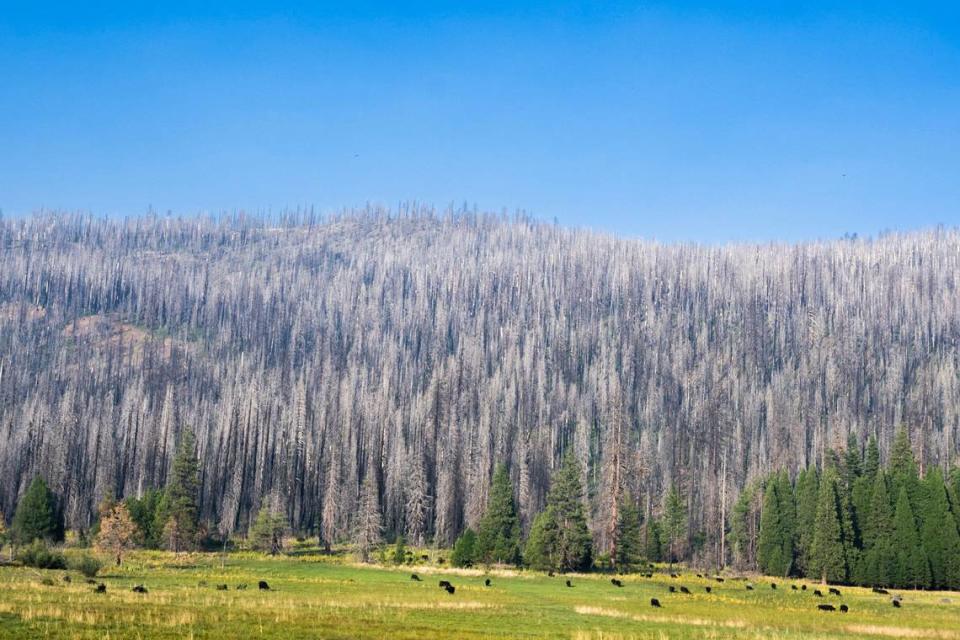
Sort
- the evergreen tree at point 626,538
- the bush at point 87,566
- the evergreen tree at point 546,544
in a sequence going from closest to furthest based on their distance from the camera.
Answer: the bush at point 87,566, the evergreen tree at point 546,544, the evergreen tree at point 626,538

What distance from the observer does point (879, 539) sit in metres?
80.7

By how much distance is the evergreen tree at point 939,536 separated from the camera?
7712 cm

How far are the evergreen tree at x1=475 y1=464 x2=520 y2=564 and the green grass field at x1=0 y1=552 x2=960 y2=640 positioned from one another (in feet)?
51.5

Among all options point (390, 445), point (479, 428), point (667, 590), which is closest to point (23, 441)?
point (390, 445)

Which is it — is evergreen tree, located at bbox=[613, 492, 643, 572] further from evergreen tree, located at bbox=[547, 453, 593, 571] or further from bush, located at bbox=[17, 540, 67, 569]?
bush, located at bbox=[17, 540, 67, 569]

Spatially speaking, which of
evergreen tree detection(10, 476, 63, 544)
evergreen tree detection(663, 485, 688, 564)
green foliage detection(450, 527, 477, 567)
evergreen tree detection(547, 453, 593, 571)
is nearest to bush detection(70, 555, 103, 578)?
green foliage detection(450, 527, 477, 567)

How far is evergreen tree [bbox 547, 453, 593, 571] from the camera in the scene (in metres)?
80.6

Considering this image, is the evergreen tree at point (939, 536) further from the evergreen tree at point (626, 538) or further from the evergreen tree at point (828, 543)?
the evergreen tree at point (626, 538)

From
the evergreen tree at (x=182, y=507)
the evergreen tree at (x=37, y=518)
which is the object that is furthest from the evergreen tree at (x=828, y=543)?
the evergreen tree at (x=37, y=518)

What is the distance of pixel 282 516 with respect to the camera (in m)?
104

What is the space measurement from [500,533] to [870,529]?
3326cm

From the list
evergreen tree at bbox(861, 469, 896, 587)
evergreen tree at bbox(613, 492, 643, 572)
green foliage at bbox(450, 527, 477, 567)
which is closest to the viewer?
evergreen tree at bbox(861, 469, 896, 587)

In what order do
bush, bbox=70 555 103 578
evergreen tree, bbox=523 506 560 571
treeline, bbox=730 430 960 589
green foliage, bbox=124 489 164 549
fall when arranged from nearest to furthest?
bush, bbox=70 555 103 578
treeline, bbox=730 430 960 589
evergreen tree, bbox=523 506 560 571
green foliage, bbox=124 489 164 549

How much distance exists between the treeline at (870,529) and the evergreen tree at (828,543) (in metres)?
0.09
